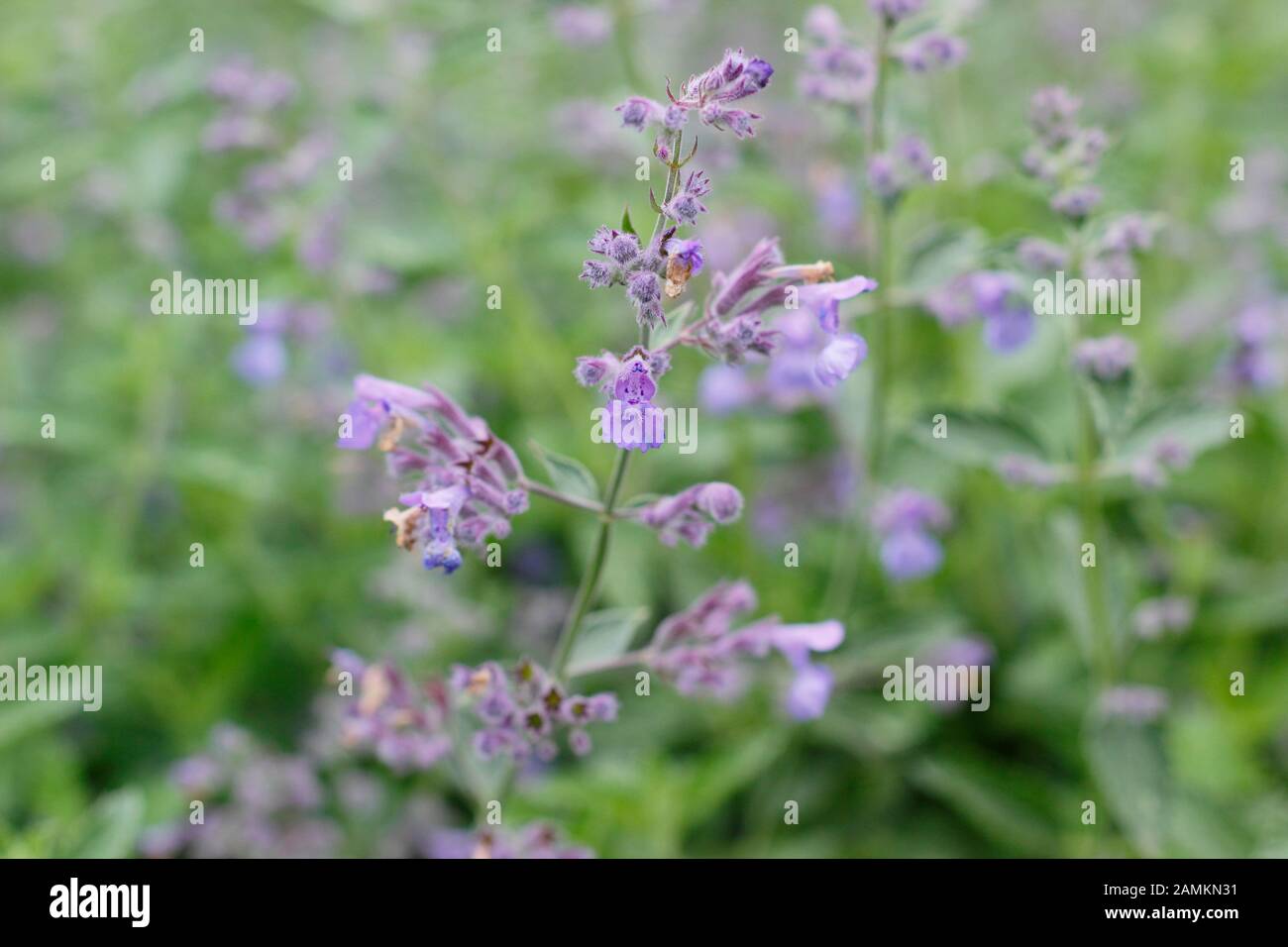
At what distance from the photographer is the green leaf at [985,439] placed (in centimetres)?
324

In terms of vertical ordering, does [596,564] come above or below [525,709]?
above

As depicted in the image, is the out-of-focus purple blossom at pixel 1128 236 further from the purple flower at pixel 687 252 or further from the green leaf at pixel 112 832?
the green leaf at pixel 112 832

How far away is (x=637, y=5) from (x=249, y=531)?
2381 mm

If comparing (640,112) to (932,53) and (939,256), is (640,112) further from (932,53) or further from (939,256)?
(939,256)

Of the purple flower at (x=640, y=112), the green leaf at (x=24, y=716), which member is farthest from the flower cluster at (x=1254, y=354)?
the green leaf at (x=24, y=716)

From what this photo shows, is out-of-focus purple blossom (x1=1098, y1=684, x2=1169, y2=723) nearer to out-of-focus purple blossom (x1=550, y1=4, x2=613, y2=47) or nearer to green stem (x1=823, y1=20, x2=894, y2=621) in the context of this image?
green stem (x1=823, y1=20, x2=894, y2=621)

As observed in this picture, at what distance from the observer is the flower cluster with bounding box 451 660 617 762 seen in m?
2.45

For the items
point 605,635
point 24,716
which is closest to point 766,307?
point 605,635

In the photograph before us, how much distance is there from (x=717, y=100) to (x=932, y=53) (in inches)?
48.2

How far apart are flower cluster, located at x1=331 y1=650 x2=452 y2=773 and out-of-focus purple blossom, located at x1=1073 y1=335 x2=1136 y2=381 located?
5.61 feet

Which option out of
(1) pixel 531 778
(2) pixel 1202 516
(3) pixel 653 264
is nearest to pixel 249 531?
(1) pixel 531 778

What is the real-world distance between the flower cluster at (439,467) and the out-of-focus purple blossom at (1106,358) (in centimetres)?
144

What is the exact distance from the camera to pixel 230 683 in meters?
4.39

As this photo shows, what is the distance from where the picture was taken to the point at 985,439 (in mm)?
3256
